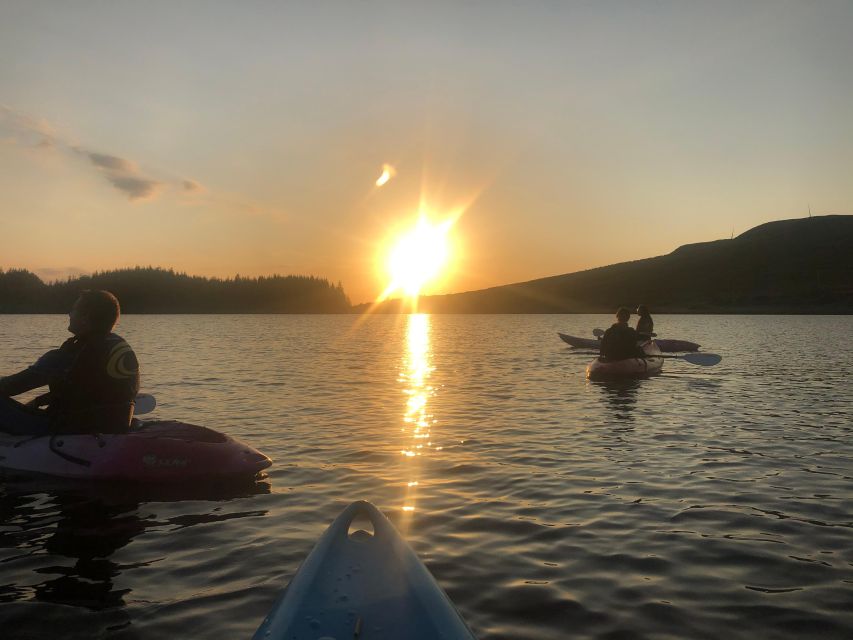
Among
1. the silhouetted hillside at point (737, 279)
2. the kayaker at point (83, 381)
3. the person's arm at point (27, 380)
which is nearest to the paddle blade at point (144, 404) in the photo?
the kayaker at point (83, 381)

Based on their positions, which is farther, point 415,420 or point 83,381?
point 415,420

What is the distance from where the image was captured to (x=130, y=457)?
8.45 metres

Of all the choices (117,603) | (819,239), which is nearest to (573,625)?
(117,603)

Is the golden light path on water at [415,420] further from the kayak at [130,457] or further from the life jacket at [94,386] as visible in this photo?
the life jacket at [94,386]

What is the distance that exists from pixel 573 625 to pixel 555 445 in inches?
270

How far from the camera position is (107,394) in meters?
8.66

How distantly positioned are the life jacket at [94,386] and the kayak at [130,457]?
22 centimetres

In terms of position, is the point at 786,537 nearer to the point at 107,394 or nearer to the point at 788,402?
the point at 107,394

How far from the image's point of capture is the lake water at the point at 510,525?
15.7 ft

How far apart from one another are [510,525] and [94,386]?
234 inches

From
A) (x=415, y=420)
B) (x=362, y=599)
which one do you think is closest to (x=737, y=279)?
(x=415, y=420)

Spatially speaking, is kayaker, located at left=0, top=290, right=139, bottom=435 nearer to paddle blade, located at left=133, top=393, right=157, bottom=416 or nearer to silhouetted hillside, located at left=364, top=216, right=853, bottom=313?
paddle blade, located at left=133, top=393, right=157, bottom=416

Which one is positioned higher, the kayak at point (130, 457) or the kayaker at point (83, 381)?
the kayaker at point (83, 381)

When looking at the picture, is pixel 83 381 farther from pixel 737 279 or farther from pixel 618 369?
pixel 737 279
